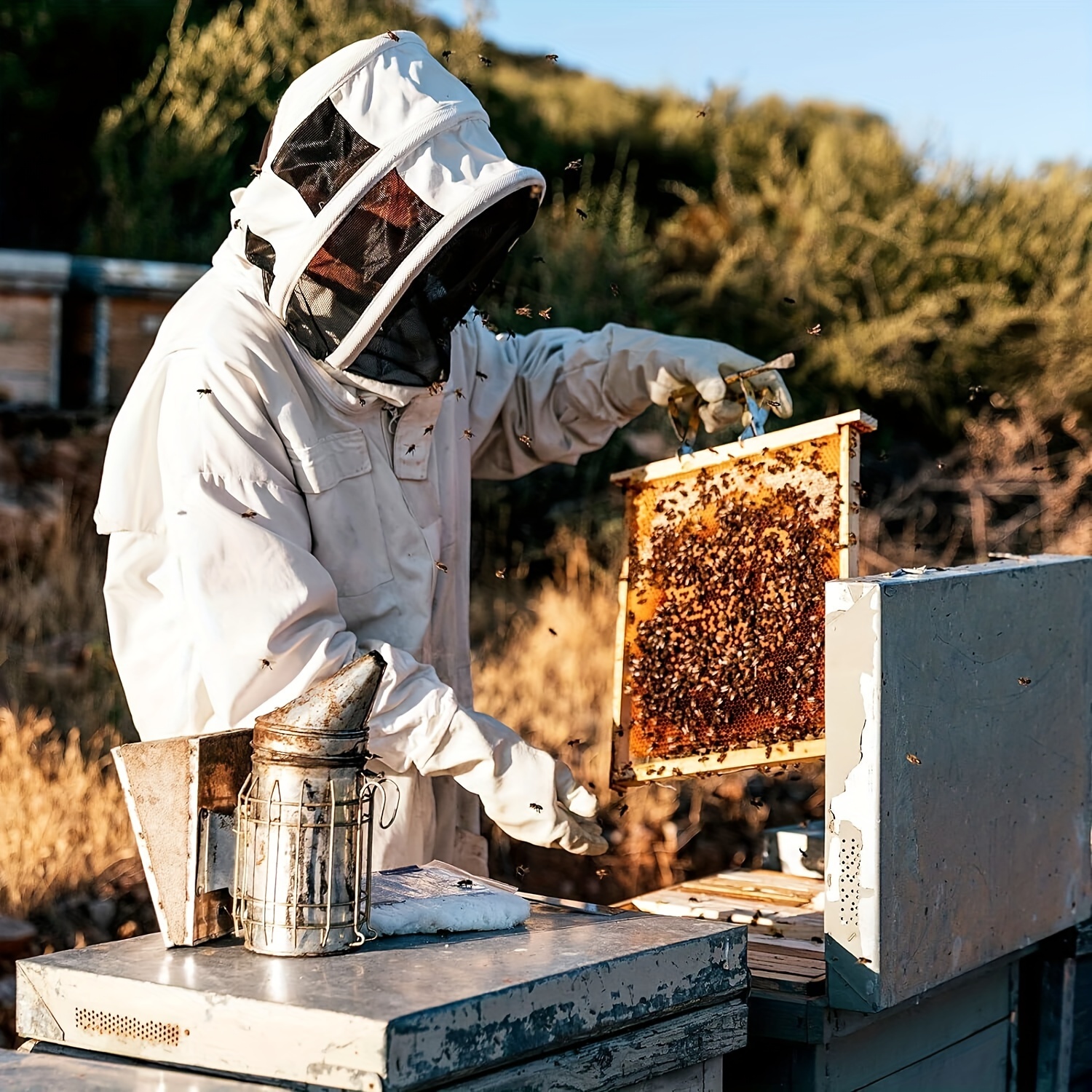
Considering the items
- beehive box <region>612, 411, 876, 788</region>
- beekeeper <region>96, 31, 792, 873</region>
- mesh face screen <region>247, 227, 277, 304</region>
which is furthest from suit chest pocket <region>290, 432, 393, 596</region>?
beehive box <region>612, 411, 876, 788</region>

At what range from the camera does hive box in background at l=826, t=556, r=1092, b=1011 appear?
2.28 meters

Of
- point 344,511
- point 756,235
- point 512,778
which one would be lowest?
point 512,778

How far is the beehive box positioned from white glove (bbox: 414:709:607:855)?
450mm

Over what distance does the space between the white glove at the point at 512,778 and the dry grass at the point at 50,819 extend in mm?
2933

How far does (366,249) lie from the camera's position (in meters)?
2.67

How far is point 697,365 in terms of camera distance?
3357 millimetres

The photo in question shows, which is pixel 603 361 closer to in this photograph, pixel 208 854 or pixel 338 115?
pixel 338 115

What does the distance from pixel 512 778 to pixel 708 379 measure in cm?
122

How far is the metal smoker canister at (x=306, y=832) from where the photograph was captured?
6.46 ft

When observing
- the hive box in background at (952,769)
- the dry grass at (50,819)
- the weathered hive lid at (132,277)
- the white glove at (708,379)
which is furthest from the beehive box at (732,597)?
the weathered hive lid at (132,277)

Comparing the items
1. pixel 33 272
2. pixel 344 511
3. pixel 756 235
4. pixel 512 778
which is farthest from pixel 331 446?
pixel 756 235

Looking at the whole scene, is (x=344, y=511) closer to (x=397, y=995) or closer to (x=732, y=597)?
(x=732, y=597)

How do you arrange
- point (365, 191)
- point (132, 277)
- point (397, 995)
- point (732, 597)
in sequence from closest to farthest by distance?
point (397, 995), point (365, 191), point (732, 597), point (132, 277)

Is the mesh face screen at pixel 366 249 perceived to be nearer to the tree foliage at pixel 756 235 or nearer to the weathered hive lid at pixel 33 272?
the weathered hive lid at pixel 33 272
